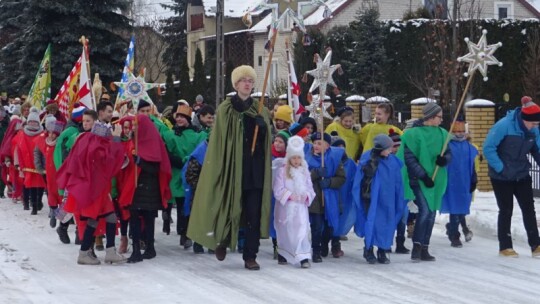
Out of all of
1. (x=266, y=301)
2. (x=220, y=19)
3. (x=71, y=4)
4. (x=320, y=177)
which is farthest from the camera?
(x=71, y=4)

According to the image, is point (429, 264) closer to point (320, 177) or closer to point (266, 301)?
point (320, 177)

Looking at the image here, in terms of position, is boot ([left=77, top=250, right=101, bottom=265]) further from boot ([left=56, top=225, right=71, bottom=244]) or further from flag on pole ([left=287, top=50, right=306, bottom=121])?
flag on pole ([left=287, top=50, right=306, bottom=121])

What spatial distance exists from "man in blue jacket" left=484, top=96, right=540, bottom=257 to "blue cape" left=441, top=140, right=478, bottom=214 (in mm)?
895

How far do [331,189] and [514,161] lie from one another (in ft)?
6.78

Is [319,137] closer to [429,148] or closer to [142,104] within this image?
[429,148]

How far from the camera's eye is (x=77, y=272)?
36.8ft

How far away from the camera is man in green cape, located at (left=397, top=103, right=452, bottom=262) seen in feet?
39.4

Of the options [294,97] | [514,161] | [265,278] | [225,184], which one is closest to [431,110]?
[514,161]

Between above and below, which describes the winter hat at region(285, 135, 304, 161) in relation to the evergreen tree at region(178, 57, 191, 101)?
below

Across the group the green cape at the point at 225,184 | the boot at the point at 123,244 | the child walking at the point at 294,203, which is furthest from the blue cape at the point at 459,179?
the boot at the point at 123,244

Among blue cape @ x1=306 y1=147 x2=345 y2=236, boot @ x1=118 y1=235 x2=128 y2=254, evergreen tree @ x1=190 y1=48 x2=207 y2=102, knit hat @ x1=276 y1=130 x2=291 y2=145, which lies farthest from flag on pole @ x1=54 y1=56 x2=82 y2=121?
evergreen tree @ x1=190 y1=48 x2=207 y2=102

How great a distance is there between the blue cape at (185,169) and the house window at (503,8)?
1739 inches

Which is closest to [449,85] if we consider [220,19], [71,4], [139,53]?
[220,19]

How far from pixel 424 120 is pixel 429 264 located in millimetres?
1666
